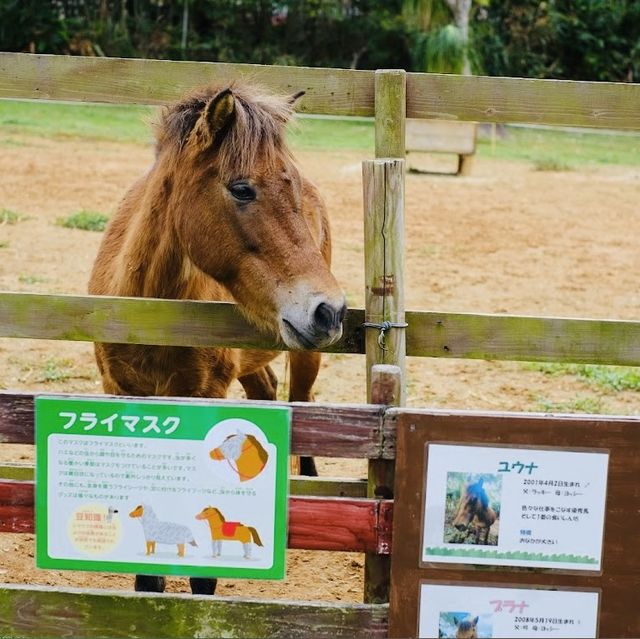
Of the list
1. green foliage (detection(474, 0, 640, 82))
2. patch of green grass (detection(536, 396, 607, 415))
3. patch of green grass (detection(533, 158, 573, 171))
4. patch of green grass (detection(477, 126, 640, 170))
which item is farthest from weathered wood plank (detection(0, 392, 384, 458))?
green foliage (detection(474, 0, 640, 82))

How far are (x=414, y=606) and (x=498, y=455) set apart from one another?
0.52 metres

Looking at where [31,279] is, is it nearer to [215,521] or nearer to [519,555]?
[215,521]

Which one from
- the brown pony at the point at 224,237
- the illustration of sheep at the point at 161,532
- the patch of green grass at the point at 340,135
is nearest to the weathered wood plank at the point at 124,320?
the brown pony at the point at 224,237

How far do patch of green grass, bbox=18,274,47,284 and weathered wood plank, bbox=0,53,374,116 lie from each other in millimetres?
5067

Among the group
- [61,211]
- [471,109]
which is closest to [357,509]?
[471,109]

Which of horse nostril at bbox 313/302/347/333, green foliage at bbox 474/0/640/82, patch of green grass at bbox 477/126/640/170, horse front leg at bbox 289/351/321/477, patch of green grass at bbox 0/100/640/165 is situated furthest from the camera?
green foliage at bbox 474/0/640/82

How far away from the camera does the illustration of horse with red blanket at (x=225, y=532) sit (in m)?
2.78

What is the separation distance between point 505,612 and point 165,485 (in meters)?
1.08

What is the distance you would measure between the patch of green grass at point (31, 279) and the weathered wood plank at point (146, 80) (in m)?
5.07

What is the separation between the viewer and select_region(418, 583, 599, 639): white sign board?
108 inches

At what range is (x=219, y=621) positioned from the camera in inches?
114

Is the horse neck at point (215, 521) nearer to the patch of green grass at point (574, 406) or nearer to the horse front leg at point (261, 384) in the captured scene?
the horse front leg at point (261, 384)

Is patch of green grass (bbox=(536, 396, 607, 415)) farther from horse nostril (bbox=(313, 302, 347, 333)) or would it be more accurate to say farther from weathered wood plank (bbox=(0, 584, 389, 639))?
weathered wood plank (bbox=(0, 584, 389, 639))

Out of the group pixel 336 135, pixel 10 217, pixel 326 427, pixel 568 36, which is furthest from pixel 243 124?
pixel 568 36
